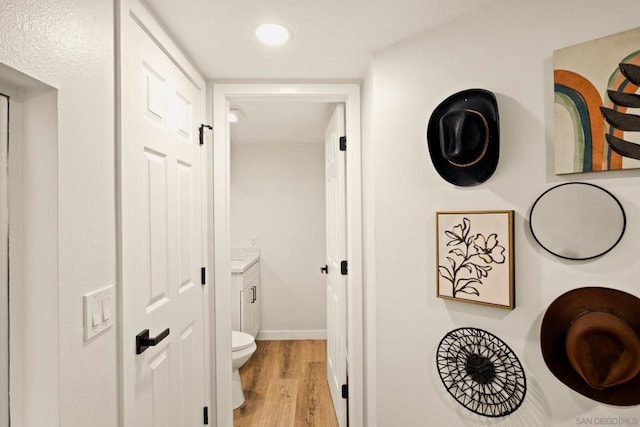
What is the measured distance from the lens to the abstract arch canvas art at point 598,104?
3.69ft

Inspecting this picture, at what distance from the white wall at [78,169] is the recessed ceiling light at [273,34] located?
611 millimetres

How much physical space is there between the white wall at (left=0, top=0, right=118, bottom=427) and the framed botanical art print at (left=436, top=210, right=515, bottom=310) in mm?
1218

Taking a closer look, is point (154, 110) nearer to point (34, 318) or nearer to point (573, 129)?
point (34, 318)

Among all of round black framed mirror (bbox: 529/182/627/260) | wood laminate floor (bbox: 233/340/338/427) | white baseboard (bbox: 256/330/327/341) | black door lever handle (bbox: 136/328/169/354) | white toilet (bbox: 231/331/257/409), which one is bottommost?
wood laminate floor (bbox: 233/340/338/427)

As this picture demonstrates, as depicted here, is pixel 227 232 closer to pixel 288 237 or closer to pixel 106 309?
pixel 106 309

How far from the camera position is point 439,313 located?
1.56 metres

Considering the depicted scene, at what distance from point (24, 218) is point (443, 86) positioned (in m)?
1.49

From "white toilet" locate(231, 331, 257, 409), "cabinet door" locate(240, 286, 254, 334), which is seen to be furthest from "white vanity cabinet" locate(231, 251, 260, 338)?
"white toilet" locate(231, 331, 257, 409)

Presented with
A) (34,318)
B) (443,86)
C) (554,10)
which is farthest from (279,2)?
(34,318)

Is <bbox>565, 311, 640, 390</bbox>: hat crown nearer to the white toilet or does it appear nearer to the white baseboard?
the white toilet

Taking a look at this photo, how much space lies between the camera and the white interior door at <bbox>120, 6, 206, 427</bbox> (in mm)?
1216

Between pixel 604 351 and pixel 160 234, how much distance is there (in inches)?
61.7

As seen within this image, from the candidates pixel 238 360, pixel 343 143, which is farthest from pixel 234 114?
pixel 238 360

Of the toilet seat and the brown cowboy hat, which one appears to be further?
the toilet seat
